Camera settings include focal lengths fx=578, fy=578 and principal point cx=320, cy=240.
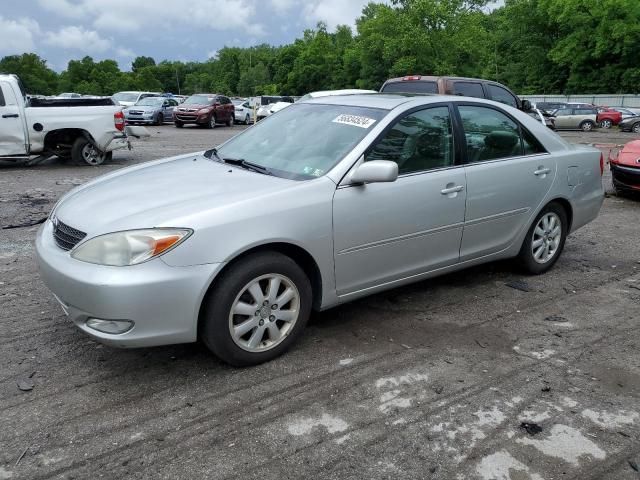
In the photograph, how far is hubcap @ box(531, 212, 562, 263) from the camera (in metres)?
5.11

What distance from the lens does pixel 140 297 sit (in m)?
2.97

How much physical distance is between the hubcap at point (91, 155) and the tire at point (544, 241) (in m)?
9.89

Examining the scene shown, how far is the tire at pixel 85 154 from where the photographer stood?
12023 millimetres

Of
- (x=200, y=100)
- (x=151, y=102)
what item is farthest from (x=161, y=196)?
(x=151, y=102)

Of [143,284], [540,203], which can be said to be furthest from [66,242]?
[540,203]

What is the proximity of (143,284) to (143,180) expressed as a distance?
1.14 metres

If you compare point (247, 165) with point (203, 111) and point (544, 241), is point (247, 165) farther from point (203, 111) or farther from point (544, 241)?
point (203, 111)

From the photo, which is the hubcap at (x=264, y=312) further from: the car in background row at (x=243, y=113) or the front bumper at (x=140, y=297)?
the car in background row at (x=243, y=113)

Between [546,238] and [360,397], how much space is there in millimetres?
2862

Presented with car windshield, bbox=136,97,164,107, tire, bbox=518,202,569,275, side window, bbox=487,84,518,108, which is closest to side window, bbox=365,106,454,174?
tire, bbox=518,202,569,275

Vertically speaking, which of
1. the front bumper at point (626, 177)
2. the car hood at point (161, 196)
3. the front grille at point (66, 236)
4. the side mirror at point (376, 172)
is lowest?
the front bumper at point (626, 177)

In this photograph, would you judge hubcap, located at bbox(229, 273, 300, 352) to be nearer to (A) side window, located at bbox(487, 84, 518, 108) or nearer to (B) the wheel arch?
(B) the wheel arch

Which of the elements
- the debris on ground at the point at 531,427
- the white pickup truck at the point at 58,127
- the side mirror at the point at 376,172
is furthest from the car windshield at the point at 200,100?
the debris on ground at the point at 531,427

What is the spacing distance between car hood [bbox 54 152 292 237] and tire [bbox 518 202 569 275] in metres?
2.50
